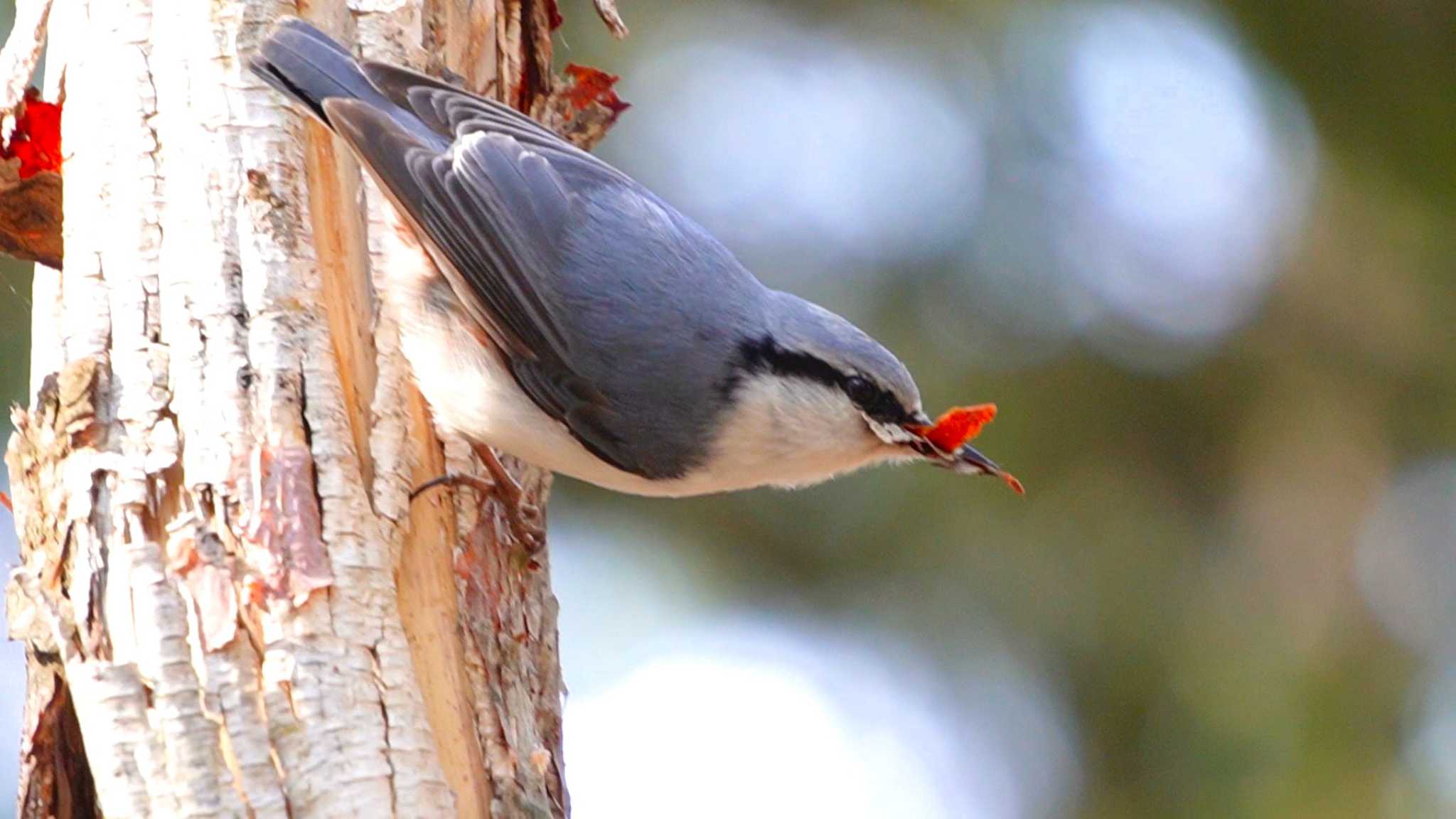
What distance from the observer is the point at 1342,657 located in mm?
4188

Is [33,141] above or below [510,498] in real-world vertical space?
above

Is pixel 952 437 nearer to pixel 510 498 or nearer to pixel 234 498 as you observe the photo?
pixel 510 498

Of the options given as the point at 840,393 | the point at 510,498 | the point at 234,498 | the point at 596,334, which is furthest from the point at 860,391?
the point at 234,498

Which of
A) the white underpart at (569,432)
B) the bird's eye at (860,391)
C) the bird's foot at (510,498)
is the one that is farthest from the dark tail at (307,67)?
the bird's eye at (860,391)

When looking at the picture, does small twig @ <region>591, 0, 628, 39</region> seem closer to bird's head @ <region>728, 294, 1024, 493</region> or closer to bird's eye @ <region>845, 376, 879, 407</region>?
bird's head @ <region>728, 294, 1024, 493</region>

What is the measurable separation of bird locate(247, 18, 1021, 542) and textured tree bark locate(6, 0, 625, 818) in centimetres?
10

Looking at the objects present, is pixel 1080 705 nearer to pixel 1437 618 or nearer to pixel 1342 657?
pixel 1342 657

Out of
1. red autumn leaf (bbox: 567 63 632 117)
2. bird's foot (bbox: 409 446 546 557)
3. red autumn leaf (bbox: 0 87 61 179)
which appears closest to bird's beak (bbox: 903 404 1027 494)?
bird's foot (bbox: 409 446 546 557)

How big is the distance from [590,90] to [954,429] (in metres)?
0.98

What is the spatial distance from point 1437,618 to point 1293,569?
1.28ft

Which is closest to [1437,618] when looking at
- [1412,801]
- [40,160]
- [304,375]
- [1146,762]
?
[1412,801]

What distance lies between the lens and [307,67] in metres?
2.04

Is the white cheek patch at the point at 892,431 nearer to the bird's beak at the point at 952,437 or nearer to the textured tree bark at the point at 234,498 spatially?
the bird's beak at the point at 952,437

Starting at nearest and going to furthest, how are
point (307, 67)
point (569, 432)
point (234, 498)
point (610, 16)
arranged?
1. point (234, 498)
2. point (307, 67)
3. point (569, 432)
4. point (610, 16)
